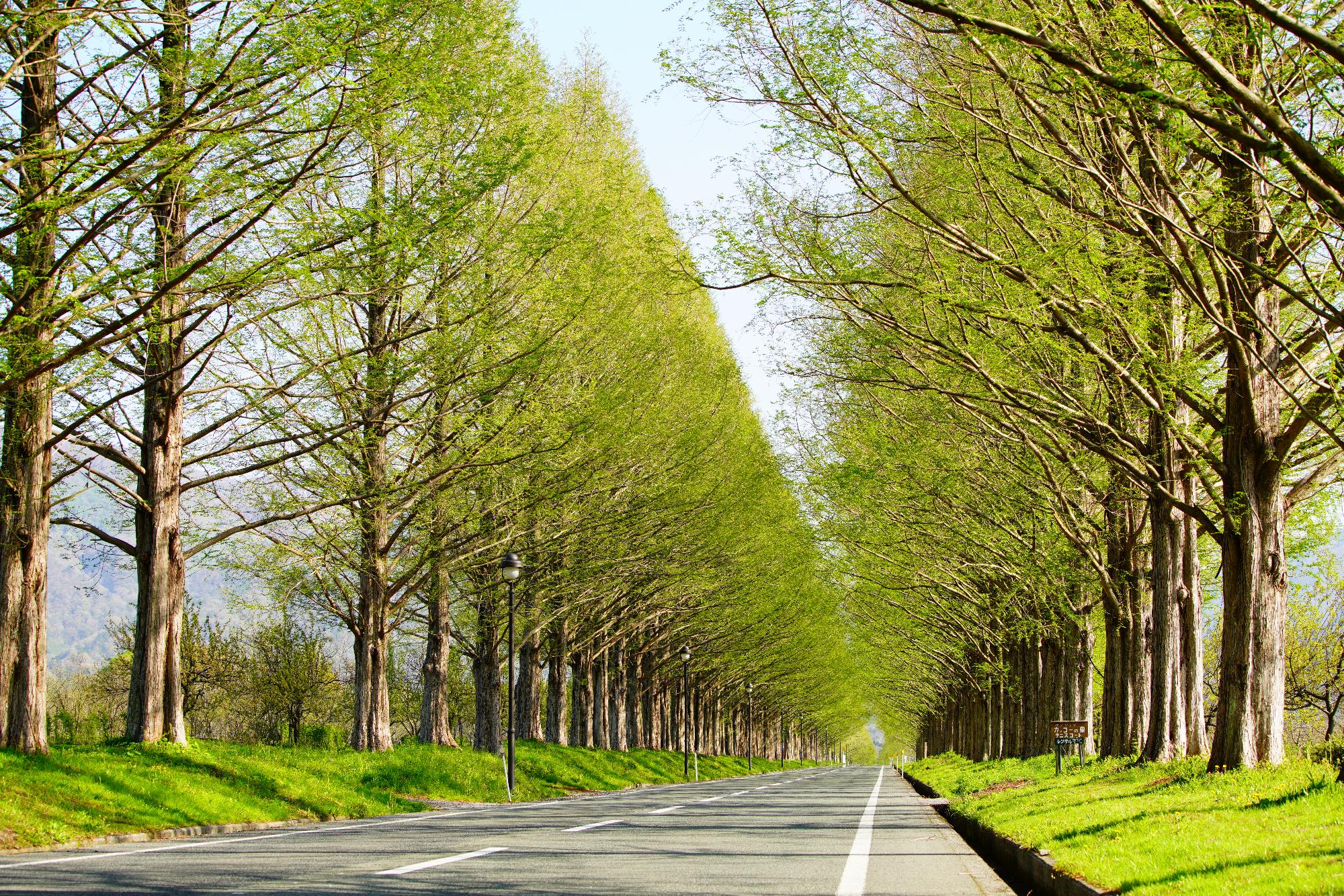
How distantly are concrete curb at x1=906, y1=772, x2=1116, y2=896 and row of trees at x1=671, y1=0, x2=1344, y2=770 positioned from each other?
276cm

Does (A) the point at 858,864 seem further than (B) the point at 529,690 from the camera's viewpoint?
No

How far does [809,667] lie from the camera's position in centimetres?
6594

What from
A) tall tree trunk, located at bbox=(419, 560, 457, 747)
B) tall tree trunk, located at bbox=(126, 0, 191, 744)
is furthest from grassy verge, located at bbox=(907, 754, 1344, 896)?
tall tree trunk, located at bbox=(419, 560, 457, 747)

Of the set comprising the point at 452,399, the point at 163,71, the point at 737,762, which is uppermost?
the point at 163,71

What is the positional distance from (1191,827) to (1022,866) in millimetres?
1430

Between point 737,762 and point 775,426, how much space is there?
43875mm

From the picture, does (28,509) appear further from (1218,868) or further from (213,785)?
(1218,868)

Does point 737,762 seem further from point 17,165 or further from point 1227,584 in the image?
point 17,165

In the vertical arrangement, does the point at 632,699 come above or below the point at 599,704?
below

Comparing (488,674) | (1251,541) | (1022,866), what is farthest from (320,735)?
(1022,866)

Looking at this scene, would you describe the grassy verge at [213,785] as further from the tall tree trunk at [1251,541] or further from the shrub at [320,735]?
the shrub at [320,735]

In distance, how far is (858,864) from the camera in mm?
8906

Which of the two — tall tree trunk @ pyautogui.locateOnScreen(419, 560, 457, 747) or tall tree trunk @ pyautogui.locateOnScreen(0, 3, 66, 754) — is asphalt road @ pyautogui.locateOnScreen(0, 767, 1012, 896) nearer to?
tall tree trunk @ pyautogui.locateOnScreen(0, 3, 66, 754)

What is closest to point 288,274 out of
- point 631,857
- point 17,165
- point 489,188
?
point 17,165
